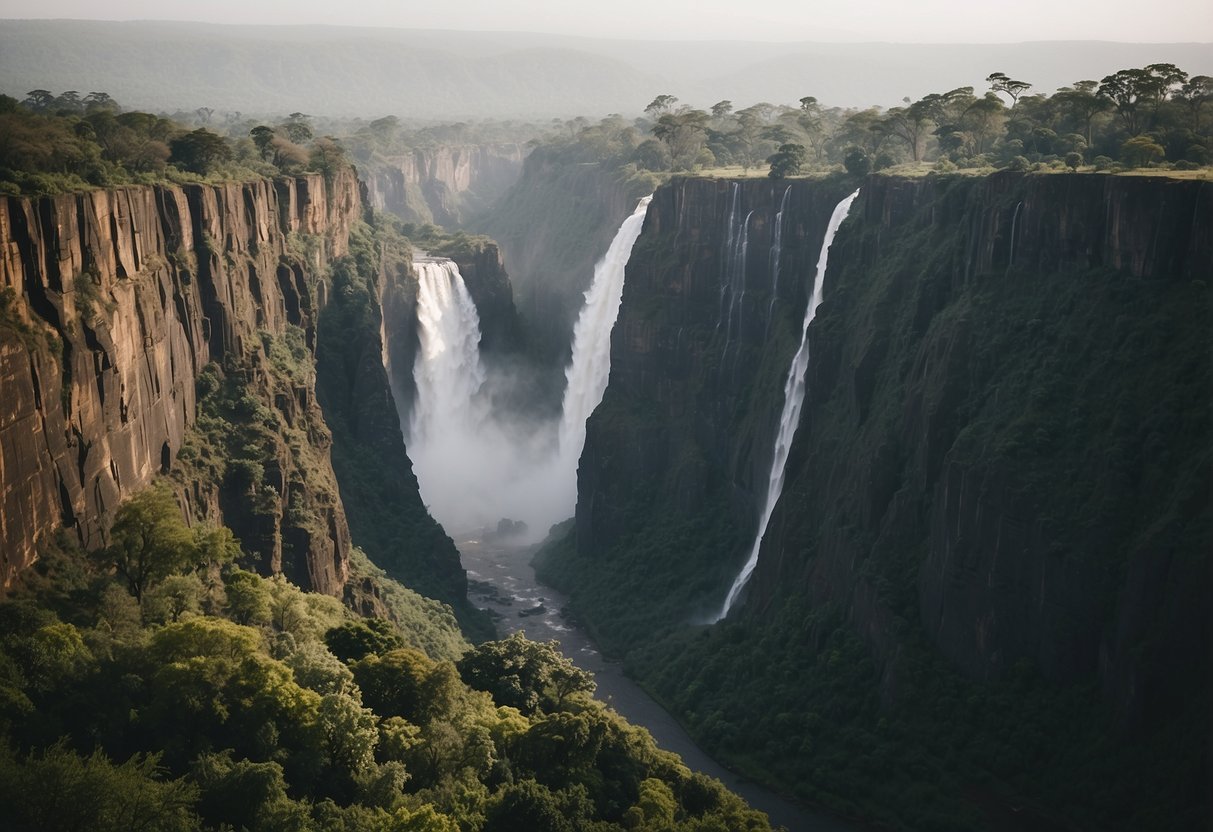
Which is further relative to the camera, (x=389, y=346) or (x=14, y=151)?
(x=389, y=346)

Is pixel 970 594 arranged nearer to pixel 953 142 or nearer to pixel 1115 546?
pixel 1115 546

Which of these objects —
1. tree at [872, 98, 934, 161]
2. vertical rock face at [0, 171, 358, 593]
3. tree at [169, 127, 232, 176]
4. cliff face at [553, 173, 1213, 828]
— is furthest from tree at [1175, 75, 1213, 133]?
tree at [169, 127, 232, 176]

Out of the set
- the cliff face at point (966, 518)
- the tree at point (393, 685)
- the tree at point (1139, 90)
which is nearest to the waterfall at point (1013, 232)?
the cliff face at point (966, 518)

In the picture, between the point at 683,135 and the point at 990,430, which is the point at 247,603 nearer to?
the point at 990,430

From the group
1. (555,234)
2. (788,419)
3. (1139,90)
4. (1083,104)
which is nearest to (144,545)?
(788,419)

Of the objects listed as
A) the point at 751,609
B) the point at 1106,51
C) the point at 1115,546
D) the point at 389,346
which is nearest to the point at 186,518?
the point at 751,609

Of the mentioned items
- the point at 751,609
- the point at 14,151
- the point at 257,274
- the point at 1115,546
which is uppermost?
the point at 14,151

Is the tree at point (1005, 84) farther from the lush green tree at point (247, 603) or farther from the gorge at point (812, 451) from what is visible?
the lush green tree at point (247, 603)
